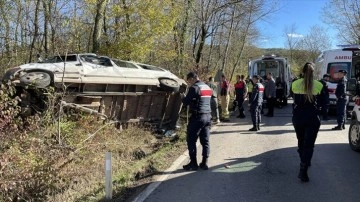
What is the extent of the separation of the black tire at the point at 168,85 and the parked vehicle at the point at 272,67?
32.1ft

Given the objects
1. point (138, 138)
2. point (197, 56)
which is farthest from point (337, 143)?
point (197, 56)

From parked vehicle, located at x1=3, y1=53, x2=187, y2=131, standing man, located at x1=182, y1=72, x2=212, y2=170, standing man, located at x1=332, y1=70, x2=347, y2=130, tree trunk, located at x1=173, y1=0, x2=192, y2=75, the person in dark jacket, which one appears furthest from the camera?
the person in dark jacket

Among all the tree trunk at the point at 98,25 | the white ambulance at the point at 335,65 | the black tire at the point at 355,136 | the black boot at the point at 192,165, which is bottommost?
the black boot at the point at 192,165

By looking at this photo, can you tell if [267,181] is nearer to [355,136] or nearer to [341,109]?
[355,136]

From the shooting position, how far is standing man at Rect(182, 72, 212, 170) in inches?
304

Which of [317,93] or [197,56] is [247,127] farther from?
[197,56]

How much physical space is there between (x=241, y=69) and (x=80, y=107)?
1716 inches

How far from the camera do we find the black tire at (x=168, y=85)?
1241cm

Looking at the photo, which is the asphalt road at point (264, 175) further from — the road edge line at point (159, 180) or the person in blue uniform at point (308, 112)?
the person in blue uniform at point (308, 112)

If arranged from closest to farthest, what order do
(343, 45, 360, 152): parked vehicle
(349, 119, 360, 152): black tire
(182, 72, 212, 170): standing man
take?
1. (182, 72, 212, 170): standing man
2. (343, 45, 360, 152): parked vehicle
3. (349, 119, 360, 152): black tire

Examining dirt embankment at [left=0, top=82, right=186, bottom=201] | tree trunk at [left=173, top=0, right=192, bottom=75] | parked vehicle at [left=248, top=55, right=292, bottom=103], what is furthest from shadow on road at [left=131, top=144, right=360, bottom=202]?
parked vehicle at [left=248, top=55, right=292, bottom=103]

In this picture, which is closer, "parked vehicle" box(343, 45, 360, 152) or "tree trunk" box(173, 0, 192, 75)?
"parked vehicle" box(343, 45, 360, 152)

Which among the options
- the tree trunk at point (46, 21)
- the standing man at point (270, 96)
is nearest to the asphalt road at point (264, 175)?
the standing man at point (270, 96)

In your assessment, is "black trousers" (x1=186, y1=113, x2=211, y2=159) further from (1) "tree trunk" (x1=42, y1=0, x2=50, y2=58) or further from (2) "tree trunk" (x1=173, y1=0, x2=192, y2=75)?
(1) "tree trunk" (x1=42, y1=0, x2=50, y2=58)
